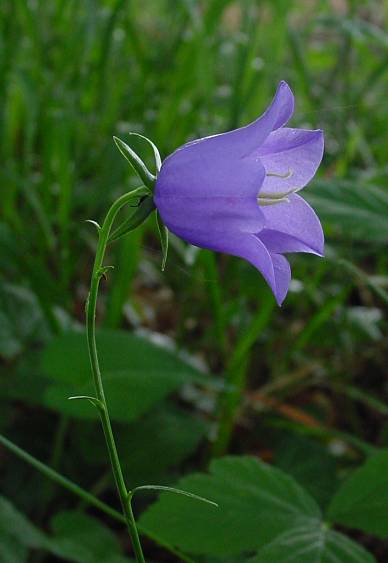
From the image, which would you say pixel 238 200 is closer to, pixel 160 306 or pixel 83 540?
pixel 83 540

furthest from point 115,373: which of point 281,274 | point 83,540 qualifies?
point 281,274

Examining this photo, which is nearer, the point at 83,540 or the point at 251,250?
the point at 251,250

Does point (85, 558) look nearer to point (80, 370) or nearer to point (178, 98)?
point (80, 370)

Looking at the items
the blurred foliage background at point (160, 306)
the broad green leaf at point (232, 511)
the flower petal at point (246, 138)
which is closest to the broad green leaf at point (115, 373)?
the blurred foliage background at point (160, 306)

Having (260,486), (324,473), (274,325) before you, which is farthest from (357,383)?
(260,486)

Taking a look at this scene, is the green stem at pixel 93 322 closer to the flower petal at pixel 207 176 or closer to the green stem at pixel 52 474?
the flower petal at pixel 207 176

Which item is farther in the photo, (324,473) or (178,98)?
(178,98)
